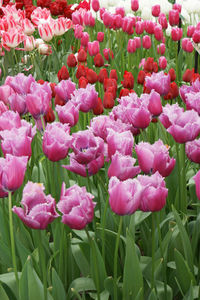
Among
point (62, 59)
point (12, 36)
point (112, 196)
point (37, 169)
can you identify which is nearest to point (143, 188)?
point (112, 196)

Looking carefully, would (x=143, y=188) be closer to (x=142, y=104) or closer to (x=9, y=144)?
(x=9, y=144)

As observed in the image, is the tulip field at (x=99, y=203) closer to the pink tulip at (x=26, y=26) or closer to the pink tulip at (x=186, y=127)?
the pink tulip at (x=186, y=127)

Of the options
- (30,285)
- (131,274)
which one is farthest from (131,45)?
(30,285)

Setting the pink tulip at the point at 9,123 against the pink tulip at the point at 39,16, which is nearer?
the pink tulip at the point at 9,123

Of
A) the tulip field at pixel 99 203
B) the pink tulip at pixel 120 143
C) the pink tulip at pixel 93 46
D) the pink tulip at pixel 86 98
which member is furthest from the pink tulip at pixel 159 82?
the pink tulip at pixel 93 46

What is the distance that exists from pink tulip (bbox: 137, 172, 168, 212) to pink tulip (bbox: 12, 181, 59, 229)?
0.76 feet

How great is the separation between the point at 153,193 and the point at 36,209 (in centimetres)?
30

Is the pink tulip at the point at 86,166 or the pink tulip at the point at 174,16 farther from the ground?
the pink tulip at the point at 174,16

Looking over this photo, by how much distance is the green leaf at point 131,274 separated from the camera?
4.33 feet

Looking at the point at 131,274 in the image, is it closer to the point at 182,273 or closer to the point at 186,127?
the point at 182,273

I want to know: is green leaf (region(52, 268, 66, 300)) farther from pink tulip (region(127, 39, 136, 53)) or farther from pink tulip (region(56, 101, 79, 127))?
pink tulip (region(127, 39, 136, 53))

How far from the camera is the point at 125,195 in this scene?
114 cm

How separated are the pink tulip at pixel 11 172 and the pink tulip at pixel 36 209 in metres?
0.06

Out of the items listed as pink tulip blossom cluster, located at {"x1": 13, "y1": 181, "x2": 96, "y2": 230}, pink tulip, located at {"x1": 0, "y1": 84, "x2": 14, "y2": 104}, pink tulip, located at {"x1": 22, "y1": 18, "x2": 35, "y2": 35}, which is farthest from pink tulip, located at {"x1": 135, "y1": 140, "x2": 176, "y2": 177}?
pink tulip, located at {"x1": 22, "y1": 18, "x2": 35, "y2": 35}
